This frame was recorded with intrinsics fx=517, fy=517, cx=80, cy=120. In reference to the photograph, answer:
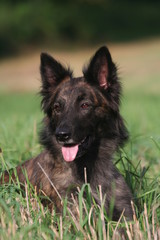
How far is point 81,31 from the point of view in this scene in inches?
1754

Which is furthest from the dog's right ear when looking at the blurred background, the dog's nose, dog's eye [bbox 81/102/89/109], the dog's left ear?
the blurred background

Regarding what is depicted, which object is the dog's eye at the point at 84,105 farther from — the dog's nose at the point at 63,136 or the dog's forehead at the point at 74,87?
the dog's nose at the point at 63,136

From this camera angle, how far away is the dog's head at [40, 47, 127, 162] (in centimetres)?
504

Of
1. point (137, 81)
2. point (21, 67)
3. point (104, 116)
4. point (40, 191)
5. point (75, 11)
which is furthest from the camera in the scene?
point (75, 11)

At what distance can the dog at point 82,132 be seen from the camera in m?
4.99

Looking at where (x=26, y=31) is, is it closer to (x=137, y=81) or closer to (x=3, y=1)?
(x=3, y=1)

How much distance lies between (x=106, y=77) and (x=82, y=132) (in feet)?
2.21

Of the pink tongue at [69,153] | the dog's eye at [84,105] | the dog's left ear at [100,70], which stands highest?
the dog's left ear at [100,70]

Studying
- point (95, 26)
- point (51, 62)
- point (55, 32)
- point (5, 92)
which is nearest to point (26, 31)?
point (55, 32)

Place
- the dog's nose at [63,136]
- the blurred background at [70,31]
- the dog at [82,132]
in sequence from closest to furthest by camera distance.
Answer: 1. the dog's nose at [63,136]
2. the dog at [82,132]
3. the blurred background at [70,31]

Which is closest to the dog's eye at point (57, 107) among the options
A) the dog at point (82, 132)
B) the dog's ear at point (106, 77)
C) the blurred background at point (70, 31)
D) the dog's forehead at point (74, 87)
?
the dog at point (82, 132)

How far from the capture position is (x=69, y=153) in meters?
4.97

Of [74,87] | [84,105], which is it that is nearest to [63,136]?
[84,105]

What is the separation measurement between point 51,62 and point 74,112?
0.68 metres
